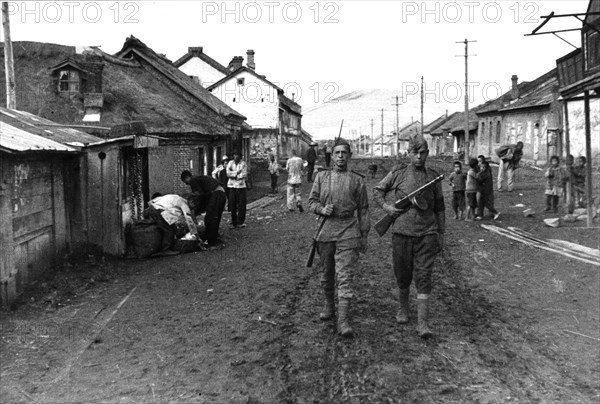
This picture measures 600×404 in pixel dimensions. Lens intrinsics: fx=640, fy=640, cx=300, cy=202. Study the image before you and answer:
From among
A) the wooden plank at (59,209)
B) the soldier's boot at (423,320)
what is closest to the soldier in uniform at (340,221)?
the soldier's boot at (423,320)

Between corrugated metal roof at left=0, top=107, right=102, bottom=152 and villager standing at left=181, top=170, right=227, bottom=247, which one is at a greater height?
corrugated metal roof at left=0, top=107, right=102, bottom=152

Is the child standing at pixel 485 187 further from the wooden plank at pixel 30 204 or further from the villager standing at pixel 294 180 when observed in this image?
the wooden plank at pixel 30 204

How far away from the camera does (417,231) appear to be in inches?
253

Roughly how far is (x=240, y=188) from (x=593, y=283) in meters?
8.32

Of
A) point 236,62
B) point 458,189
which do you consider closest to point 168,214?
point 458,189

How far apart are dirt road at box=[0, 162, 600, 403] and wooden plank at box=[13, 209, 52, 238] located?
0.82m

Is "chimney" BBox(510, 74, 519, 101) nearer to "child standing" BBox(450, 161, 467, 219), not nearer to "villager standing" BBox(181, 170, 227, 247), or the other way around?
"child standing" BBox(450, 161, 467, 219)

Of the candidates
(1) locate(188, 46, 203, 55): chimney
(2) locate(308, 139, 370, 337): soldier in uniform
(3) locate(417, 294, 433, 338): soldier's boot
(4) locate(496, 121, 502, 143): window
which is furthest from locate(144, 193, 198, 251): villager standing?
(1) locate(188, 46, 203, 55): chimney

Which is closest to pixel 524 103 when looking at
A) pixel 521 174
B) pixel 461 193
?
pixel 521 174

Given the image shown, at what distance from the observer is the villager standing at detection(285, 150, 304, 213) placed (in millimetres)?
18125

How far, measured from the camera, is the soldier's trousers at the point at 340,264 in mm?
6402

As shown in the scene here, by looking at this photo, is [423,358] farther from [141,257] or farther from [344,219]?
[141,257]

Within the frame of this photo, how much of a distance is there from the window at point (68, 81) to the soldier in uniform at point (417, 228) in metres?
17.7

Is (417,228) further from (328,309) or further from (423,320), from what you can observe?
(328,309)
